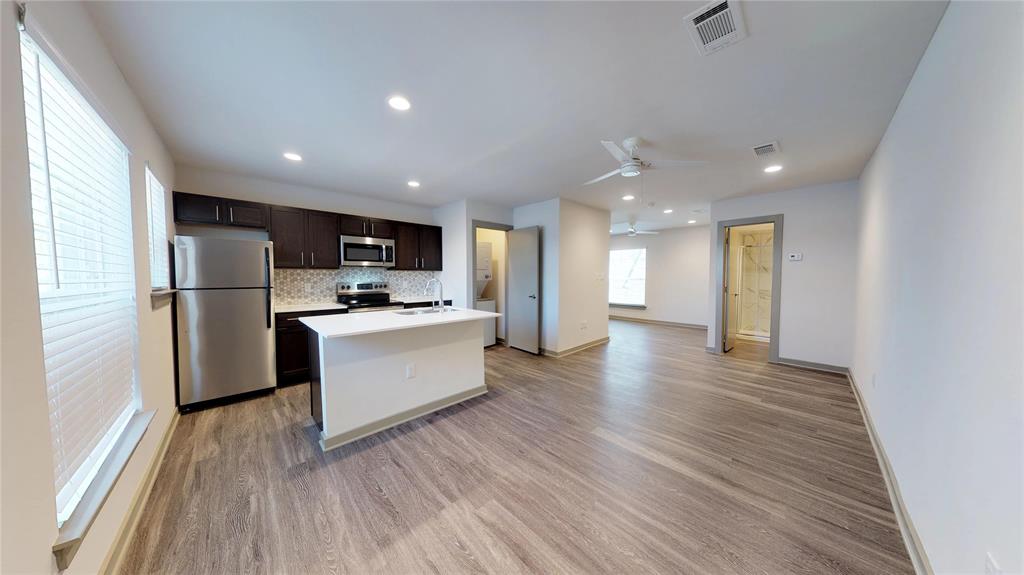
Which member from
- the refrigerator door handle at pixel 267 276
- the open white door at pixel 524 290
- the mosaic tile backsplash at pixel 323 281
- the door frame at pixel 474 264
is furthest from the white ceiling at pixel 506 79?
the open white door at pixel 524 290

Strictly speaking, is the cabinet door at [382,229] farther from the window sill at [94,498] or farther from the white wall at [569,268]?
the window sill at [94,498]

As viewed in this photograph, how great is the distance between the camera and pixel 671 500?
1.82 meters

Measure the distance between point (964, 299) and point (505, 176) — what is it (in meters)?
3.38

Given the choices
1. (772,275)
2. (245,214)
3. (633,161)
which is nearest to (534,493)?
(633,161)

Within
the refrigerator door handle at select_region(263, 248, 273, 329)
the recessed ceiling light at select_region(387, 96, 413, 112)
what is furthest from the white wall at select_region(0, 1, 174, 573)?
the refrigerator door handle at select_region(263, 248, 273, 329)

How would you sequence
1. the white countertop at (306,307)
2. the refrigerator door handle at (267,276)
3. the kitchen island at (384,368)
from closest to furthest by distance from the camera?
the kitchen island at (384,368) → the refrigerator door handle at (267,276) → the white countertop at (306,307)

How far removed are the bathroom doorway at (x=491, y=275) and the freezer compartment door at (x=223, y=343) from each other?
8.53 ft

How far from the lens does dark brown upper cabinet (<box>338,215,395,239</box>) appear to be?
13.8 feet

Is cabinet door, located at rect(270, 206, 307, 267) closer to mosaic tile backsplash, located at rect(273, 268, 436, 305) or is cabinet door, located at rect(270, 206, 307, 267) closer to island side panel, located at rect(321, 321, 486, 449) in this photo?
mosaic tile backsplash, located at rect(273, 268, 436, 305)

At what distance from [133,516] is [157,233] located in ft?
6.94

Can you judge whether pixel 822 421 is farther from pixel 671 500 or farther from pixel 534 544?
pixel 534 544

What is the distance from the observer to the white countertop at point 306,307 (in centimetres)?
367

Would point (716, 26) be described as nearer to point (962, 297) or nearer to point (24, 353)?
point (962, 297)

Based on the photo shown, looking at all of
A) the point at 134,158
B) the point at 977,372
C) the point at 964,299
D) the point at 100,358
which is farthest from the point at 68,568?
the point at 964,299
